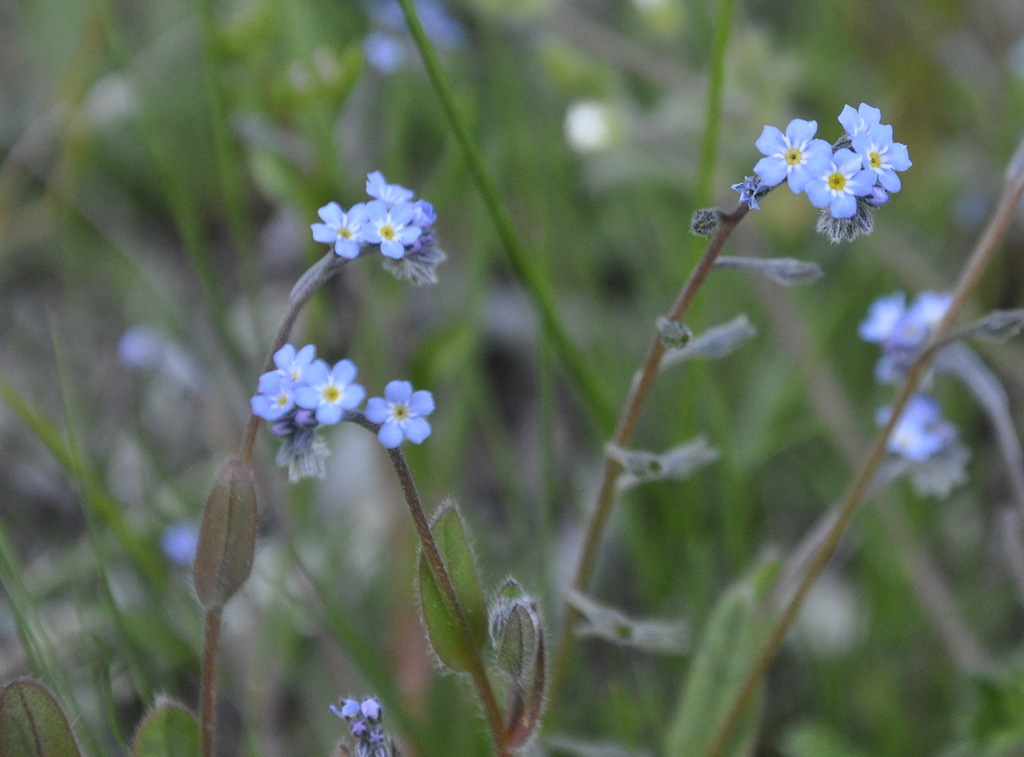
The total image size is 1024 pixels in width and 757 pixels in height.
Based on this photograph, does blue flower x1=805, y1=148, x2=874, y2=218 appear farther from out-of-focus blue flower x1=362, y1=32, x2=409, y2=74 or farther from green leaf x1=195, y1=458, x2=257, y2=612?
out-of-focus blue flower x1=362, y1=32, x2=409, y2=74

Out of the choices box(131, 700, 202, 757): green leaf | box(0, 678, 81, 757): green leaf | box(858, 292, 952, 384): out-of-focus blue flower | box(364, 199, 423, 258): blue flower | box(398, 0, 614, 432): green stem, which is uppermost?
box(398, 0, 614, 432): green stem

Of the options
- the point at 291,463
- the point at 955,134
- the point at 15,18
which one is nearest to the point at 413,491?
the point at 291,463

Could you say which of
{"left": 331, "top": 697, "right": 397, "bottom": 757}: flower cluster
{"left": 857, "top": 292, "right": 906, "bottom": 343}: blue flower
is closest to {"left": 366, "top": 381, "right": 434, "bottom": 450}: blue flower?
{"left": 331, "top": 697, "right": 397, "bottom": 757}: flower cluster

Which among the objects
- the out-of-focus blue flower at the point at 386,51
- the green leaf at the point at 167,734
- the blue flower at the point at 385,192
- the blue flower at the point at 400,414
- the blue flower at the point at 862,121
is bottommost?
the green leaf at the point at 167,734

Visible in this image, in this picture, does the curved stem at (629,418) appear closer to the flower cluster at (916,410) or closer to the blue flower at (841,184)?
the blue flower at (841,184)

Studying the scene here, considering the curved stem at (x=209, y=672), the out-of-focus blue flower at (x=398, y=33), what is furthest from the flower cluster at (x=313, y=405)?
the out-of-focus blue flower at (x=398, y=33)

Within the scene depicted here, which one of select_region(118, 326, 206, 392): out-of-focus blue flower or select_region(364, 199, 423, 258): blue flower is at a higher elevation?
select_region(118, 326, 206, 392): out-of-focus blue flower
